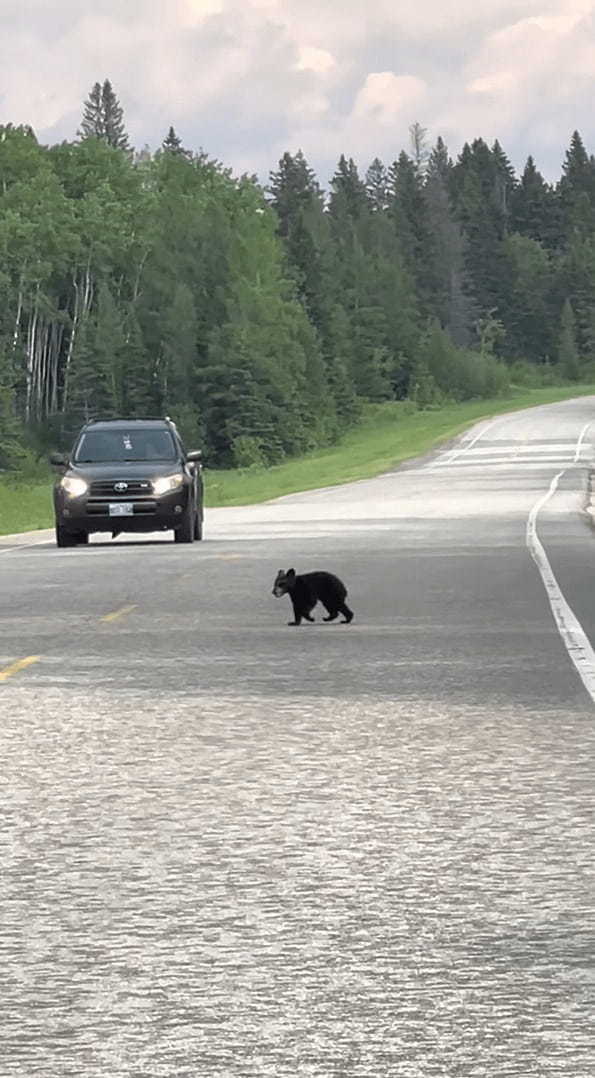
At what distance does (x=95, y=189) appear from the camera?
147375 mm

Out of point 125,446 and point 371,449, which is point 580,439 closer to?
point 371,449

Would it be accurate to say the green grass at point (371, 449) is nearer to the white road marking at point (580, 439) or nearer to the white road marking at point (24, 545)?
the white road marking at point (580, 439)

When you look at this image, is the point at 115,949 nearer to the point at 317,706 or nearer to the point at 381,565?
the point at 317,706

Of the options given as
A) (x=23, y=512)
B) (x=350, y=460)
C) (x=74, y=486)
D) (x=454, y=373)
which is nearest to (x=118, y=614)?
(x=74, y=486)

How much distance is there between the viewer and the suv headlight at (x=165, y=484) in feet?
112

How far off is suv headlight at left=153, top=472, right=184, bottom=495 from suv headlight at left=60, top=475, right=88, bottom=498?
95 cm

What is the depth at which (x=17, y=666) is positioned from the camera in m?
16.2

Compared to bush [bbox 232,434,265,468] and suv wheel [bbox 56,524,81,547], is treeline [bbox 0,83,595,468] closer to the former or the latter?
bush [bbox 232,434,265,468]

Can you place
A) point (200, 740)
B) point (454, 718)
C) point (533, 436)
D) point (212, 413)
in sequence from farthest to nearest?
1. point (212, 413)
2. point (533, 436)
3. point (454, 718)
4. point (200, 740)

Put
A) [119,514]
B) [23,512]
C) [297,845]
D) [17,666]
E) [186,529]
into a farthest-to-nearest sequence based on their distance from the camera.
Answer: [23,512]
[186,529]
[119,514]
[17,666]
[297,845]

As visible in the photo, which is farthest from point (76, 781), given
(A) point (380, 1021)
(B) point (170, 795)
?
(A) point (380, 1021)

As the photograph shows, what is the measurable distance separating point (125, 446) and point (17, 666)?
19798mm

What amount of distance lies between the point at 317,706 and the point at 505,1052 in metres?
7.59

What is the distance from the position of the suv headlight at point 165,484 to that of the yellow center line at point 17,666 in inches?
681
